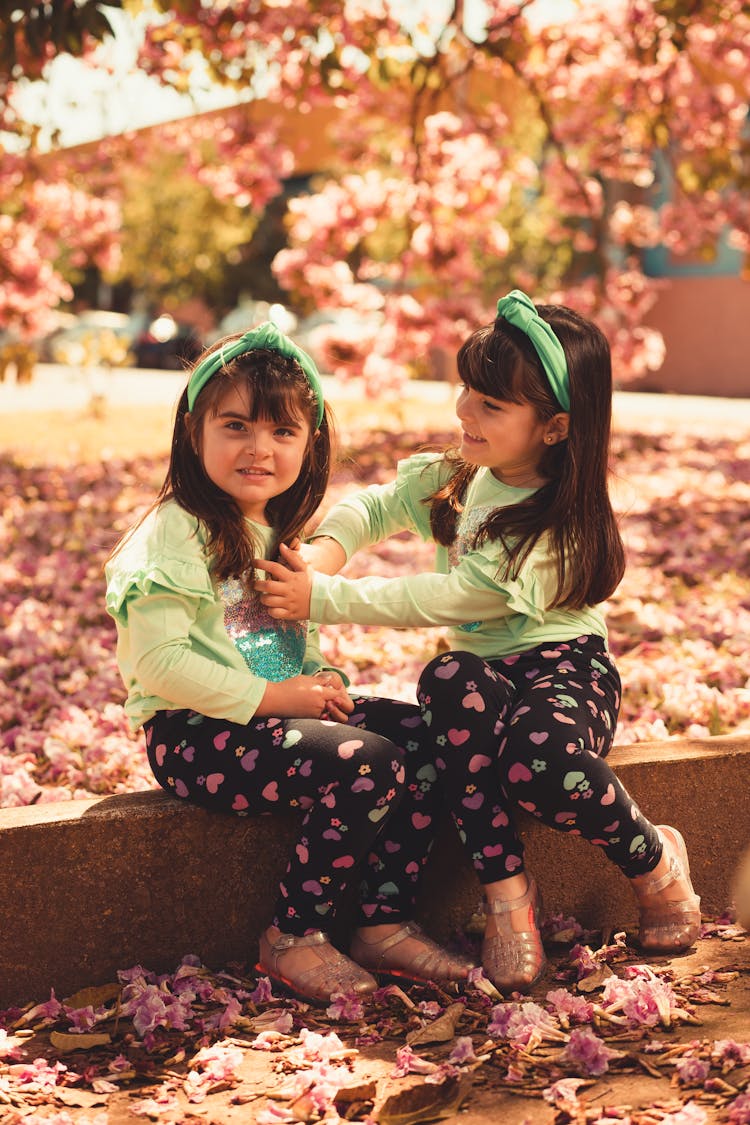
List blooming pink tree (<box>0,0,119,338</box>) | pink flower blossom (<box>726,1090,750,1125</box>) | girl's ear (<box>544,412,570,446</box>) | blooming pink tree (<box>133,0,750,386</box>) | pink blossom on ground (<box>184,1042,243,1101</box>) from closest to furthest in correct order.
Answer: pink flower blossom (<box>726,1090,750,1125</box>) < pink blossom on ground (<box>184,1042,243,1101</box>) < girl's ear (<box>544,412,570,446</box>) < blooming pink tree (<box>133,0,750,386</box>) < blooming pink tree (<box>0,0,119,338</box>)

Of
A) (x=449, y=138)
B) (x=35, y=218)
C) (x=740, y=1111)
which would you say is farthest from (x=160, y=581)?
(x=35, y=218)

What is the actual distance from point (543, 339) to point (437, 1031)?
4.32 ft

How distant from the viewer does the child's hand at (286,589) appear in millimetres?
2564

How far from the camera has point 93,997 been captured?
2398 mm

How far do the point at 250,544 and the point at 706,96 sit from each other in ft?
31.4

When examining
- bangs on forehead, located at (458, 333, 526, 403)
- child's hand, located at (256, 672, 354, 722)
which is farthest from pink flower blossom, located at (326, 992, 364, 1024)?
bangs on forehead, located at (458, 333, 526, 403)

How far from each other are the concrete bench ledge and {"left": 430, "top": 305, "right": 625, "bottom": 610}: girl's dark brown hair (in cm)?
42

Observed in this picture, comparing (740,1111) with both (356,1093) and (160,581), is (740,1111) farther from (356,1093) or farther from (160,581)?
(160,581)

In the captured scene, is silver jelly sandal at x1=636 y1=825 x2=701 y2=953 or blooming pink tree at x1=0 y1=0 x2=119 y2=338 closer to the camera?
silver jelly sandal at x1=636 y1=825 x2=701 y2=953

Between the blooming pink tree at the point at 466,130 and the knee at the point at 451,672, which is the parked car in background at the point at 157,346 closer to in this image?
the blooming pink tree at the point at 466,130

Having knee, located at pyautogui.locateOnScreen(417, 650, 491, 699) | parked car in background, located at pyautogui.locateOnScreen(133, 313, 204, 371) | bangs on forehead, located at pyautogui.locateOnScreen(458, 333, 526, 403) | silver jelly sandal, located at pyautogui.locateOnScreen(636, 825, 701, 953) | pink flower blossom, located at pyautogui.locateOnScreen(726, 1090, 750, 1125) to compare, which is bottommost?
pink flower blossom, located at pyautogui.locateOnScreen(726, 1090, 750, 1125)

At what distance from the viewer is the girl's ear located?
2.66 m

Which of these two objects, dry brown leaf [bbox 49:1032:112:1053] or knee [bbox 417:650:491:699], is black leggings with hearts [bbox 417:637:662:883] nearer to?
knee [bbox 417:650:491:699]

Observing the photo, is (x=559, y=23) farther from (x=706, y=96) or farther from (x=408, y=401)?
(x=408, y=401)
